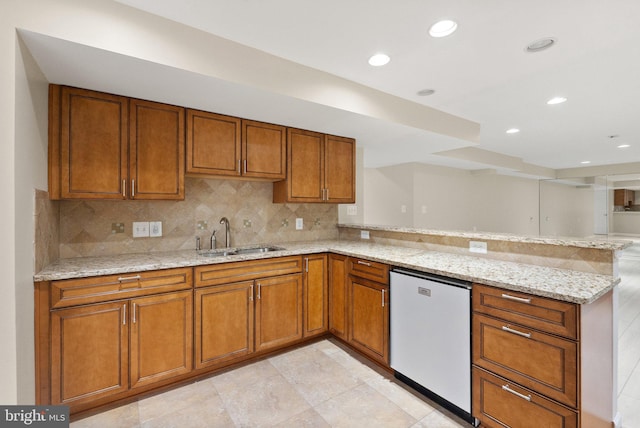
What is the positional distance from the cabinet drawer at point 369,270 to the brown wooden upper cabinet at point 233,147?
3.49 ft

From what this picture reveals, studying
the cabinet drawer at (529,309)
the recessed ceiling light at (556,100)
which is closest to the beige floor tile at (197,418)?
the cabinet drawer at (529,309)

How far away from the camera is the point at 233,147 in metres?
2.51

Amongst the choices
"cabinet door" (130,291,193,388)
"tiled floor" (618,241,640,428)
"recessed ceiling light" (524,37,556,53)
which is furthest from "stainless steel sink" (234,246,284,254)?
"tiled floor" (618,241,640,428)

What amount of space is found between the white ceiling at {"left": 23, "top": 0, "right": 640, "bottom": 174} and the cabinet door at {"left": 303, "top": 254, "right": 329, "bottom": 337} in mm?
1306

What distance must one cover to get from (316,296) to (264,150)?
56.5 inches

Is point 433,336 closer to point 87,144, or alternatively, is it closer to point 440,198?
point 87,144

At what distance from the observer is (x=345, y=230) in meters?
3.59

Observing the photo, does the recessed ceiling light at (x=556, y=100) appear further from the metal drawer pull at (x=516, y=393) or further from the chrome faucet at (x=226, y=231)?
the chrome faucet at (x=226, y=231)

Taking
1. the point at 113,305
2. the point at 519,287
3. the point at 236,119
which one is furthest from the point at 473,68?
the point at 113,305

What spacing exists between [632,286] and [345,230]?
4776 mm

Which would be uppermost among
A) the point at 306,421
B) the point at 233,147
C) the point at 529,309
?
the point at 233,147

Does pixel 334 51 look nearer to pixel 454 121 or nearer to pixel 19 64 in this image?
pixel 19 64

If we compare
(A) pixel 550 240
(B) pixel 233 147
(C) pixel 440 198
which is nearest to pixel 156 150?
(B) pixel 233 147

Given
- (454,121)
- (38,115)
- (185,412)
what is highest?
(454,121)
